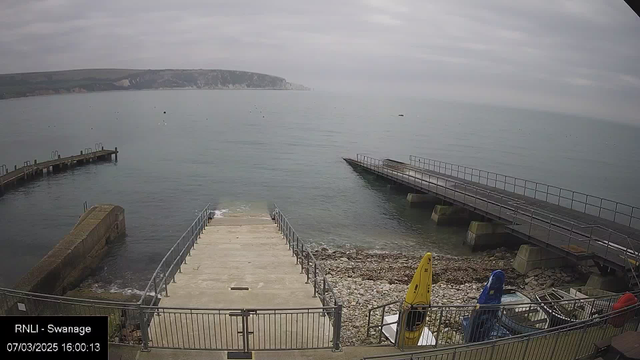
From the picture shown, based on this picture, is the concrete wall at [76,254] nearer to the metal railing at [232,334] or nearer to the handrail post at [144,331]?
the metal railing at [232,334]

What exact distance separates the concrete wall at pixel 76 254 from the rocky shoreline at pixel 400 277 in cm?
1262

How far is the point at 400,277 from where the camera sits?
19641mm

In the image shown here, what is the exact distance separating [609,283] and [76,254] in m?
25.0

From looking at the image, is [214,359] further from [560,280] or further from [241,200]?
[241,200]

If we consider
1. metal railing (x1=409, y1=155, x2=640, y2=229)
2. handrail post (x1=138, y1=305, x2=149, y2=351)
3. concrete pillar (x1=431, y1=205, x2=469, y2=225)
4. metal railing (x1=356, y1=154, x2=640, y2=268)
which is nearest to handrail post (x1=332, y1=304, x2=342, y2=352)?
handrail post (x1=138, y1=305, x2=149, y2=351)

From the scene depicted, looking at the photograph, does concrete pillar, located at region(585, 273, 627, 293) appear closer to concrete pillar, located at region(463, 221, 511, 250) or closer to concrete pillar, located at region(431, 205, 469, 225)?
concrete pillar, located at region(463, 221, 511, 250)

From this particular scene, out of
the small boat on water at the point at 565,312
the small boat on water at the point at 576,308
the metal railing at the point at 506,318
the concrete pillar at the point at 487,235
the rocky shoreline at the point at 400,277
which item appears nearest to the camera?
the metal railing at the point at 506,318

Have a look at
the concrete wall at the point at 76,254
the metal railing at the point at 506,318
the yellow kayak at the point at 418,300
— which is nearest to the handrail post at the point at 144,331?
the metal railing at the point at 506,318

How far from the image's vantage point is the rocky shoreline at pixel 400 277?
1609 centimetres

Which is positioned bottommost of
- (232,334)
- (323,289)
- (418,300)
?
(232,334)

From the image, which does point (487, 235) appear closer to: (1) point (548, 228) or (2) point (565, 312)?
(1) point (548, 228)

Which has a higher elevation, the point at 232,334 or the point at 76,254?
the point at 232,334
